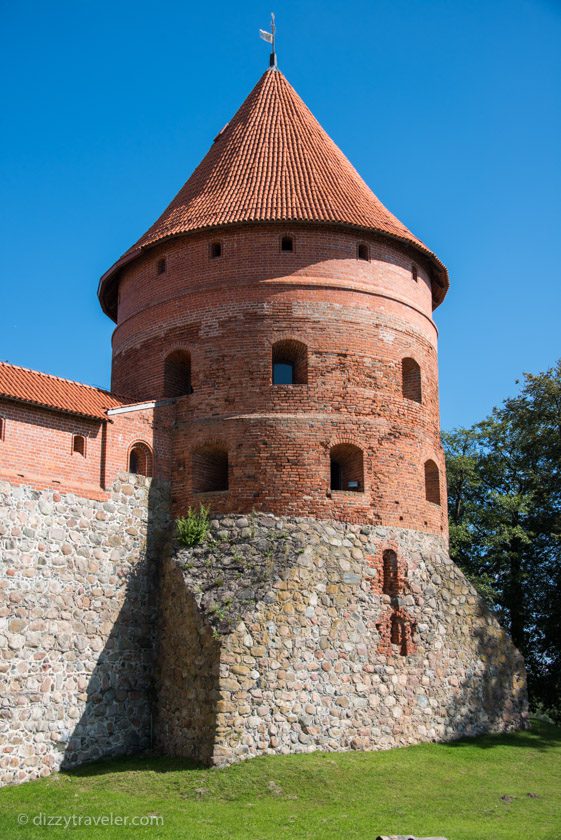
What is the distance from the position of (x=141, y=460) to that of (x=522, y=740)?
338 inches

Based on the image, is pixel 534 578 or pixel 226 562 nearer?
pixel 226 562

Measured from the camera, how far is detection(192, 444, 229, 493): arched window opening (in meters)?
16.5

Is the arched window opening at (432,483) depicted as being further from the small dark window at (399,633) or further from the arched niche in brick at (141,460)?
the arched niche in brick at (141,460)

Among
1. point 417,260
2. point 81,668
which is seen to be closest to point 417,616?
point 81,668

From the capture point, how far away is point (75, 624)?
47.3 feet

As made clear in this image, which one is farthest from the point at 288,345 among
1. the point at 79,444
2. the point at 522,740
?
the point at 522,740

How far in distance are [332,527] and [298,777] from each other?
4.28m

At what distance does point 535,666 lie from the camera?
23.3 metres

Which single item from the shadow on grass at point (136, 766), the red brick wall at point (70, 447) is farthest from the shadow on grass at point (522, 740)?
the red brick wall at point (70, 447)

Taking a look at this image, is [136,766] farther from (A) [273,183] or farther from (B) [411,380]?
(A) [273,183]

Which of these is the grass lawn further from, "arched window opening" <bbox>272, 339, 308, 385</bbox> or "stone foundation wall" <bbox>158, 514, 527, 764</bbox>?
"arched window opening" <bbox>272, 339, 308, 385</bbox>

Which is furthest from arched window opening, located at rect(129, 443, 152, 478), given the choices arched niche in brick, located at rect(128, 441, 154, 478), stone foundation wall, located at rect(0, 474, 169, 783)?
stone foundation wall, located at rect(0, 474, 169, 783)

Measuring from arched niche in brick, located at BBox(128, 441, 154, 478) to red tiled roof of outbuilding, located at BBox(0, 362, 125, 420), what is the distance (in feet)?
2.81

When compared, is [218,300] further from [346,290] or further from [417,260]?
[417,260]
